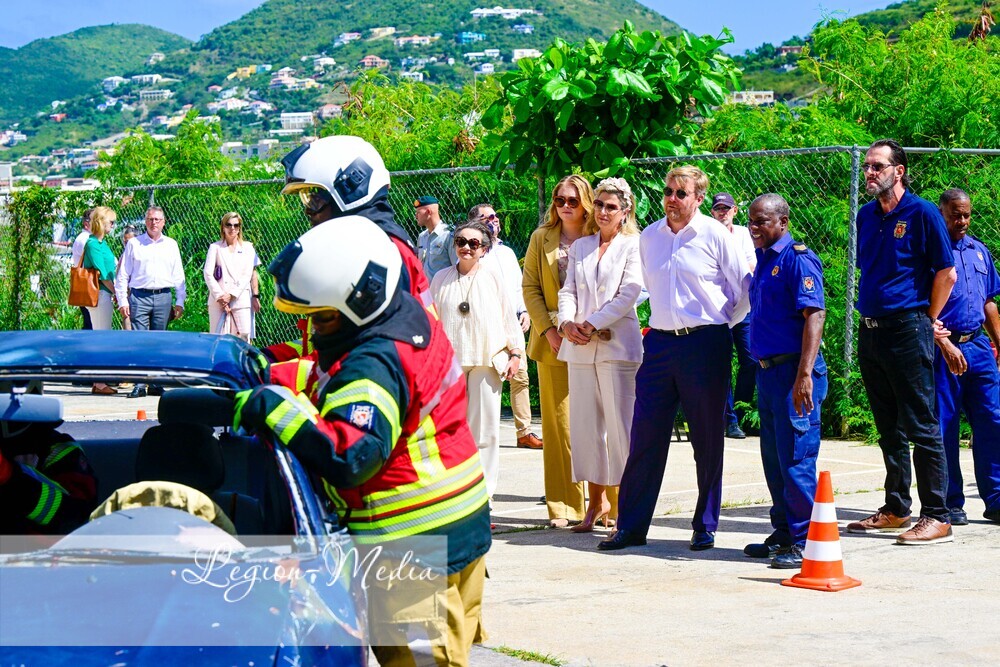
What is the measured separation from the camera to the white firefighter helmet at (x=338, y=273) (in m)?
3.57

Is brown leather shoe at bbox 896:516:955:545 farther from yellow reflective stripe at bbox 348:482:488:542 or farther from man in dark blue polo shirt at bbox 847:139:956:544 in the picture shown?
yellow reflective stripe at bbox 348:482:488:542

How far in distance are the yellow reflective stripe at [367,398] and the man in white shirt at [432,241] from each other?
7.98 m

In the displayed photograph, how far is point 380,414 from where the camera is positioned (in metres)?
3.52

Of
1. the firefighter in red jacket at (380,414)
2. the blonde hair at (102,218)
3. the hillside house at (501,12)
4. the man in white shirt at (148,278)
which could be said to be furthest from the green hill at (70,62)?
the firefighter in red jacket at (380,414)

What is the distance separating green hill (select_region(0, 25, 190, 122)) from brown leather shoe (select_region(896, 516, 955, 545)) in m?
141

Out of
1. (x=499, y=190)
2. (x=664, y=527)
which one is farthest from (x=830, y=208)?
(x=664, y=527)

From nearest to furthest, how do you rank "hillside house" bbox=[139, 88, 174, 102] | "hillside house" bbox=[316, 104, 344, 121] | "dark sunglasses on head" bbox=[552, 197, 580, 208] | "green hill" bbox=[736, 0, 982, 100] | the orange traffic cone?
Answer: the orange traffic cone < "dark sunglasses on head" bbox=[552, 197, 580, 208] < "hillside house" bbox=[316, 104, 344, 121] < "green hill" bbox=[736, 0, 982, 100] < "hillside house" bbox=[139, 88, 174, 102]

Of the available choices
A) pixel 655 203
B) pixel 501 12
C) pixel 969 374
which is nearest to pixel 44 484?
pixel 969 374

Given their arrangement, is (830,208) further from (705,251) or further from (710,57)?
(705,251)

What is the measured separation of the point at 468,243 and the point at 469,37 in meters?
115

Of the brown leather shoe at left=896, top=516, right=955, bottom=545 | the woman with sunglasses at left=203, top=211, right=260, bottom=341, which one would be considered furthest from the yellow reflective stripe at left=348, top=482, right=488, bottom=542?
the woman with sunglasses at left=203, top=211, right=260, bottom=341

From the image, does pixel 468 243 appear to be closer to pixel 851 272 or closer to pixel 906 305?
pixel 906 305

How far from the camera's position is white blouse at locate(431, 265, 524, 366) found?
812 cm

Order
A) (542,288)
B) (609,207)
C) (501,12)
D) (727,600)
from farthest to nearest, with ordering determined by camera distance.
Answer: (501,12), (542,288), (609,207), (727,600)
